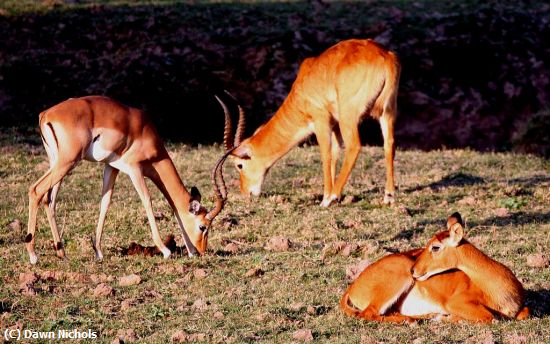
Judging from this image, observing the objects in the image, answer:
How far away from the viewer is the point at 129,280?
930 centimetres

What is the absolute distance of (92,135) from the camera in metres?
10.2

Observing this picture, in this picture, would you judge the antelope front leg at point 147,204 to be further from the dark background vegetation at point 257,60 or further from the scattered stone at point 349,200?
the dark background vegetation at point 257,60

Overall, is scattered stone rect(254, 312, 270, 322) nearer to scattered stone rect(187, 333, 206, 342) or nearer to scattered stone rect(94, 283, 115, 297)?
scattered stone rect(187, 333, 206, 342)

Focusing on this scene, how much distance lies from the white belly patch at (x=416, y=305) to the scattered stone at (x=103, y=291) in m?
2.53

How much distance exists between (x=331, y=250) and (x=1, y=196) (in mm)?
5088

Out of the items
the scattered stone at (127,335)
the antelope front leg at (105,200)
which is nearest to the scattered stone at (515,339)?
the scattered stone at (127,335)

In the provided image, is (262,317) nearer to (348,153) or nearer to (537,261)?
(537,261)

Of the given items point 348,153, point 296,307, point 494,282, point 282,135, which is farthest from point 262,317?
point 282,135

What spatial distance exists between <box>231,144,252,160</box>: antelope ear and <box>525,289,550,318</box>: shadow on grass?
6006mm

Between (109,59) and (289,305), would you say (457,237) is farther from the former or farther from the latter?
(109,59)

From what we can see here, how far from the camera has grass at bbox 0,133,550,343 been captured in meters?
8.04

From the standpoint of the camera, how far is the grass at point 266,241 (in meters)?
8.04

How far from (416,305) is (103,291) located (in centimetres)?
270

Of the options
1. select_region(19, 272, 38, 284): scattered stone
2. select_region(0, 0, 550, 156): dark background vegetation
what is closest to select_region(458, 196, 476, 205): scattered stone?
select_region(19, 272, 38, 284): scattered stone
